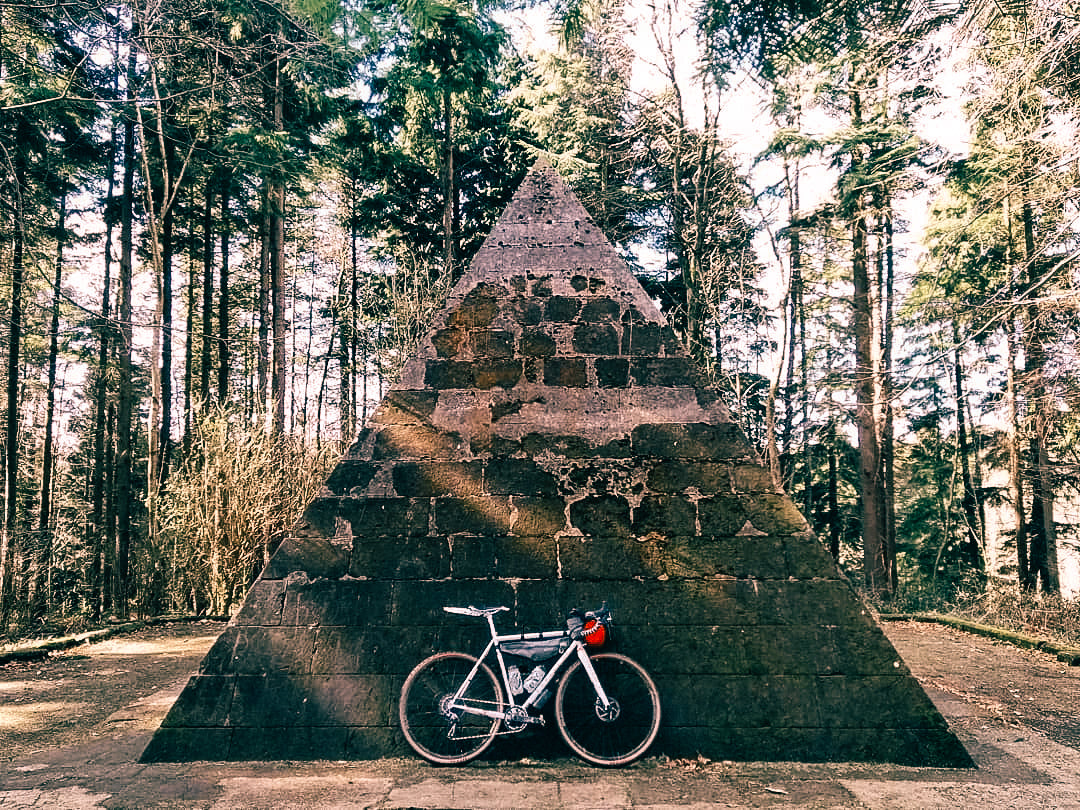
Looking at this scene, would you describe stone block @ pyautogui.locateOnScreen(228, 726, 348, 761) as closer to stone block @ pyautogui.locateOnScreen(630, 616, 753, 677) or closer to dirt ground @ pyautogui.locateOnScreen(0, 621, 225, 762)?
dirt ground @ pyautogui.locateOnScreen(0, 621, 225, 762)

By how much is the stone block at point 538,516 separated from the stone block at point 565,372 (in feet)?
2.41

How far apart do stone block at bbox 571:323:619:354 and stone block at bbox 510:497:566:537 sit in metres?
0.98

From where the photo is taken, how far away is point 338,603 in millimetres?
3951

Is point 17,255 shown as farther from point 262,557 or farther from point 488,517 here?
point 488,517

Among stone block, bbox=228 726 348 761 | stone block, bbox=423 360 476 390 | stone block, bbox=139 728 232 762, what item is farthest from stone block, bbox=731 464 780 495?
stone block, bbox=139 728 232 762

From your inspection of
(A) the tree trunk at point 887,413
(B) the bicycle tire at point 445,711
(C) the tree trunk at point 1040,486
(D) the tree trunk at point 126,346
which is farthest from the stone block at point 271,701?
(A) the tree trunk at point 887,413

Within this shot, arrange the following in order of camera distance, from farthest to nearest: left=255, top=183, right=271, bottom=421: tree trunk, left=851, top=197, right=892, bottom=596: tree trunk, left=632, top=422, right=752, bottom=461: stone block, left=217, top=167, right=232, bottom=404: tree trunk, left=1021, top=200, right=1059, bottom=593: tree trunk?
left=217, top=167, right=232, bottom=404: tree trunk → left=851, top=197, right=892, bottom=596: tree trunk → left=255, top=183, right=271, bottom=421: tree trunk → left=1021, top=200, right=1059, bottom=593: tree trunk → left=632, top=422, right=752, bottom=461: stone block

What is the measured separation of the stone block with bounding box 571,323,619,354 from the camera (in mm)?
4371

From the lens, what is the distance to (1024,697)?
5.79m

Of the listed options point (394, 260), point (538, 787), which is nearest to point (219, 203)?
point (394, 260)

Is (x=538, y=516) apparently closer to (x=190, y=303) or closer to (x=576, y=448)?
(x=576, y=448)

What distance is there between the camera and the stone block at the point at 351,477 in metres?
4.17

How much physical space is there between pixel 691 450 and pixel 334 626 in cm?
232

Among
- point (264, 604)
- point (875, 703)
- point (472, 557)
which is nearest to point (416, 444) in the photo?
point (472, 557)
